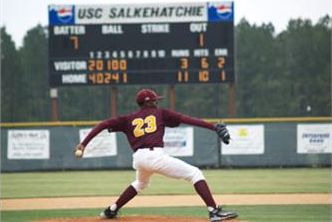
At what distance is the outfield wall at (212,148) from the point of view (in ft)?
74.2

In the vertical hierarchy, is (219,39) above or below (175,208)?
above

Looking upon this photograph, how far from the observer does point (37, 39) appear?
207 feet

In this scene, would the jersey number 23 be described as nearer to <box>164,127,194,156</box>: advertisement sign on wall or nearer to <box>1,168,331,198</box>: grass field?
<box>1,168,331,198</box>: grass field

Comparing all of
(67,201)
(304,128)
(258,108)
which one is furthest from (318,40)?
Answer: (67,201)

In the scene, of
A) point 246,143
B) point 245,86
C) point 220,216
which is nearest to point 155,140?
point 220,216

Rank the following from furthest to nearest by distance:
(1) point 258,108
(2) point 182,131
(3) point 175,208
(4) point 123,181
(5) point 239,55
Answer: (5) point 239,55, (1) point 258,108, (2) point 182,131, (4) point 123,181, (3) point 175,208

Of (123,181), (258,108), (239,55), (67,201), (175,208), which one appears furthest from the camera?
(239,55)

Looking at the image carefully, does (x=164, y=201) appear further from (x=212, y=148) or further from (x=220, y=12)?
(x=212, y=148)

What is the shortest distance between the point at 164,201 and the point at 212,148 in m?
9.08

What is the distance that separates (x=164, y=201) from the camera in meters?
13.7

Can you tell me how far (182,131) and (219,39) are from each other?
3.04 metres

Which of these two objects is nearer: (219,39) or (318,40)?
(219,39)

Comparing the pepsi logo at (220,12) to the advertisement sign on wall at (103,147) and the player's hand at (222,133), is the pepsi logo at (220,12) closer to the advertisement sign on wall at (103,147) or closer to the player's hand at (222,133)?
the advertisement sign on wall at (103,147)

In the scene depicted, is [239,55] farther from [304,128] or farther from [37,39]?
[304,128]
